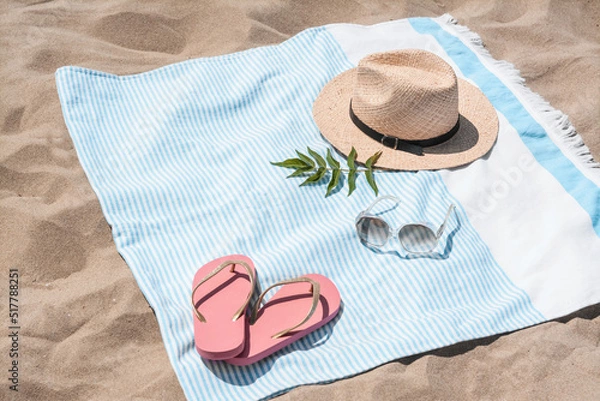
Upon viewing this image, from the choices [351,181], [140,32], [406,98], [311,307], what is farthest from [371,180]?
[140,32]

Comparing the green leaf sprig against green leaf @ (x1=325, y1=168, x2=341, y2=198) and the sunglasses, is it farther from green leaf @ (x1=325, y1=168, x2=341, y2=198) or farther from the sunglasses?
the sunglasses

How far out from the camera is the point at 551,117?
102 inches

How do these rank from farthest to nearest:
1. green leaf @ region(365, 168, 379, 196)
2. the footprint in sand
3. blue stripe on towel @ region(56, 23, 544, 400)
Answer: the footprint in sand → green leaf @ region(365, 168, 379, 196) → blue stripe on towel @ region(56, 23, 544, 400)

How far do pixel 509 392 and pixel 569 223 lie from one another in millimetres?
625

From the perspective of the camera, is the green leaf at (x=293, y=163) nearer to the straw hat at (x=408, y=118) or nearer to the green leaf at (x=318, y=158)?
the green leaf at (x=318, y=158)

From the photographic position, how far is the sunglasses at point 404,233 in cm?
212

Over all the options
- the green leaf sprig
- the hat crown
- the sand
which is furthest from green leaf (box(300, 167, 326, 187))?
the sand

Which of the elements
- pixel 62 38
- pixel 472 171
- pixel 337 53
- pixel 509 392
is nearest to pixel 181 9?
pixel 62 38

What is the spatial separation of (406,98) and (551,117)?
61 centimetres

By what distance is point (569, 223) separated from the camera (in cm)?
222

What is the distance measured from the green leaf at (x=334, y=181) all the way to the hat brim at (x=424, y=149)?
0.32ft

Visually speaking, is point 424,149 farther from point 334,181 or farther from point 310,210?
point 310,210

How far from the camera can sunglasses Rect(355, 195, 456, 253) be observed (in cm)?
212

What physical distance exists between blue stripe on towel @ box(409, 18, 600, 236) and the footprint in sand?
991 millimetres
